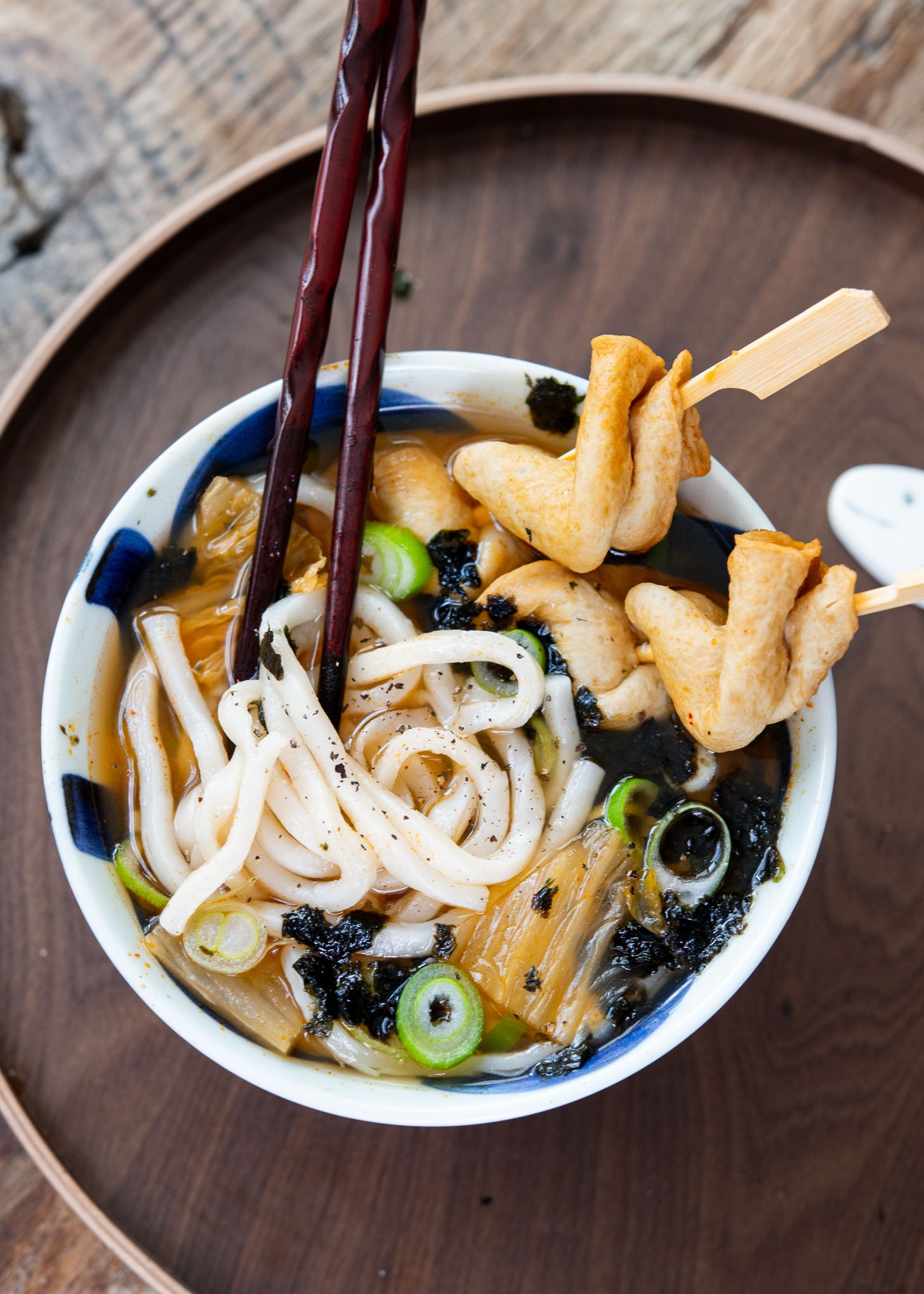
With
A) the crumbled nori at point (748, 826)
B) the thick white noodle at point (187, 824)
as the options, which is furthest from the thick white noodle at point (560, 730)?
the thick white noodle at point (187, 824)

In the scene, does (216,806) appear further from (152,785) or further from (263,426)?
(263,426)

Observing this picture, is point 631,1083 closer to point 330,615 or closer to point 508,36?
point 330,615

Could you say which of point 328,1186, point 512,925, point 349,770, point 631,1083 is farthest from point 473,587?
point 328,1186

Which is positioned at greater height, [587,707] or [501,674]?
[501,674]

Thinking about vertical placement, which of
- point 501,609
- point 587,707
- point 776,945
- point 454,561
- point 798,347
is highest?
point 798,347

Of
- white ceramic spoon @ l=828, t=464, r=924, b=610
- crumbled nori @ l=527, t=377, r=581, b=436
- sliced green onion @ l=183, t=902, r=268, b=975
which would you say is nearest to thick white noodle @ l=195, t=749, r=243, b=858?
sliced green onion @ l=183, t=902, r=268, b=975

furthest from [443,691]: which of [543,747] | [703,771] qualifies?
[703,771]

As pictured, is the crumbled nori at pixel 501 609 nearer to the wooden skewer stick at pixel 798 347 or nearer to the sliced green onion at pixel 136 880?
the wooden skewer stick at pixel 798 347
